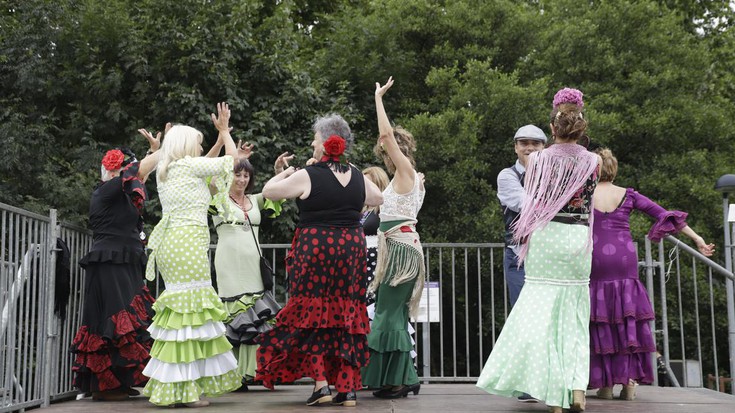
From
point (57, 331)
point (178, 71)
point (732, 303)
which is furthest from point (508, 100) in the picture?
point (57, 331)

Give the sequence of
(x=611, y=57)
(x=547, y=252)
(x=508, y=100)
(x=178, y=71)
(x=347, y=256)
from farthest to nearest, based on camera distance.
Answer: (x=611, y=57) < (x=508, y=100) < (x=178, y=71) < (x=347, y=256) < (x=547, y=252)

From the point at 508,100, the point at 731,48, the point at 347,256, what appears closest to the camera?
the point at 347,256

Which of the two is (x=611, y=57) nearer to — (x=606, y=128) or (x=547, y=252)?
(x=606, y=128)

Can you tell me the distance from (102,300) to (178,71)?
707 centimetres

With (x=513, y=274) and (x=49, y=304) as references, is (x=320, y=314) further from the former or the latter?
(x=49, y=304)

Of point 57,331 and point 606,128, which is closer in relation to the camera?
point 57,331

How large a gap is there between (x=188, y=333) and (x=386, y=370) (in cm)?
150

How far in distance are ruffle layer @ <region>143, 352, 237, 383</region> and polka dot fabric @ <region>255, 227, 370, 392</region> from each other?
0.32 m

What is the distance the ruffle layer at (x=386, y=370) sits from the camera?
6.50 meters

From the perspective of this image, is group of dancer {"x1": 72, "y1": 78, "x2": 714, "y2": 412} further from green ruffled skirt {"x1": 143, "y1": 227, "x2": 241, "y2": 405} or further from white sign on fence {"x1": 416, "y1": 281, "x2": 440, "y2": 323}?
white sign on fence {"x1": 416, "y1": 281, "x2": 440, "y2": 323}

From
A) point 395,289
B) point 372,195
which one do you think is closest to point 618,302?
point 395,289

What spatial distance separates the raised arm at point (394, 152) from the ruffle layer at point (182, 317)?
158 centimetres

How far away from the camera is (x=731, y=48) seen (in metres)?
19.7

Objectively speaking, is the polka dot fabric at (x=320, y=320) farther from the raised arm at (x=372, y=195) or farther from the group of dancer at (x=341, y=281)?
the raised arm at (x=372, y=195)
